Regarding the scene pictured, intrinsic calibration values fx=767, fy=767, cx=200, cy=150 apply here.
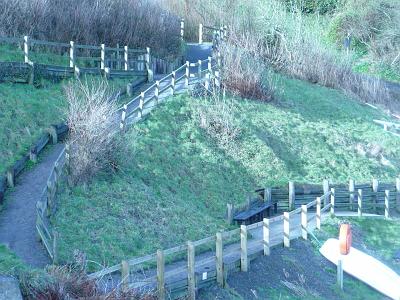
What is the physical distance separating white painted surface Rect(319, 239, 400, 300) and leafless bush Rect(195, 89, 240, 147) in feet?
25.8

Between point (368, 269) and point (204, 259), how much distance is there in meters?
4.76

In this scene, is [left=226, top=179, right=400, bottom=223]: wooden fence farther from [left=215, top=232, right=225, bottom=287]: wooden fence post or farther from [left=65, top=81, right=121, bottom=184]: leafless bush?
[left=215, top=232, right=225, bottom=287]: wooden fence post

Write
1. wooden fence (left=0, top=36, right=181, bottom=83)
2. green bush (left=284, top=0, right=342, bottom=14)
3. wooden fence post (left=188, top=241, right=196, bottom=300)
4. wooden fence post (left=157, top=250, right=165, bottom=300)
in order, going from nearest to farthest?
wooden fence post (left=157, top=250, right=165, bottom=300) → wooden fence post (left=188, top=241, right=196, bottom=300) → wooden fence (left=0, top=36, right=181, bottom=83) → green bush (left=284, top=0, right=342, bottom=14)

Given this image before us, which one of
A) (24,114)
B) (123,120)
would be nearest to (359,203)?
(123,120)

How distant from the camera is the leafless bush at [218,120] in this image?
2825cm

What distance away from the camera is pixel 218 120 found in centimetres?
2880

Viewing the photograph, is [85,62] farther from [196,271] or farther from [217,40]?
[196,271]

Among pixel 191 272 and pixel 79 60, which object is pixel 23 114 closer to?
pixel 79 60

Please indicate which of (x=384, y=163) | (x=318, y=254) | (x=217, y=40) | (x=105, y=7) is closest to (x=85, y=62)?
(x=105, y=7)

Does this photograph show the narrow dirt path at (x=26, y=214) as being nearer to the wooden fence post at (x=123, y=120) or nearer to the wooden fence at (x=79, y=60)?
the wooden fence post at (x=123, y=120)

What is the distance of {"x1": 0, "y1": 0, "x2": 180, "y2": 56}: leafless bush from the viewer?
110 ft

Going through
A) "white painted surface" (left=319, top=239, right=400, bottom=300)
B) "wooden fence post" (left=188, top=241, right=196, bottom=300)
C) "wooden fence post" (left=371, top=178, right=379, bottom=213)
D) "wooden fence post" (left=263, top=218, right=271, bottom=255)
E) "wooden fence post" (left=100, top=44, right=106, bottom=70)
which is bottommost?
"wooden fence post" (left=371, top=178, right=379, bottom=213)

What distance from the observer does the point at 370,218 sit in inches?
1025

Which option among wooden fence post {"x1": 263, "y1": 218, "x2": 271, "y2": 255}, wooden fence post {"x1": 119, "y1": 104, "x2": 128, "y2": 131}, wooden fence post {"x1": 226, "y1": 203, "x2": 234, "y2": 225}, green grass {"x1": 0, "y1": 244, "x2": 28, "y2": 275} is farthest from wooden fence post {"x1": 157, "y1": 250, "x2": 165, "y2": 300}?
wooden fence post {"x1": 119, "y1": 104, "x2": 128, "y2": 131}
